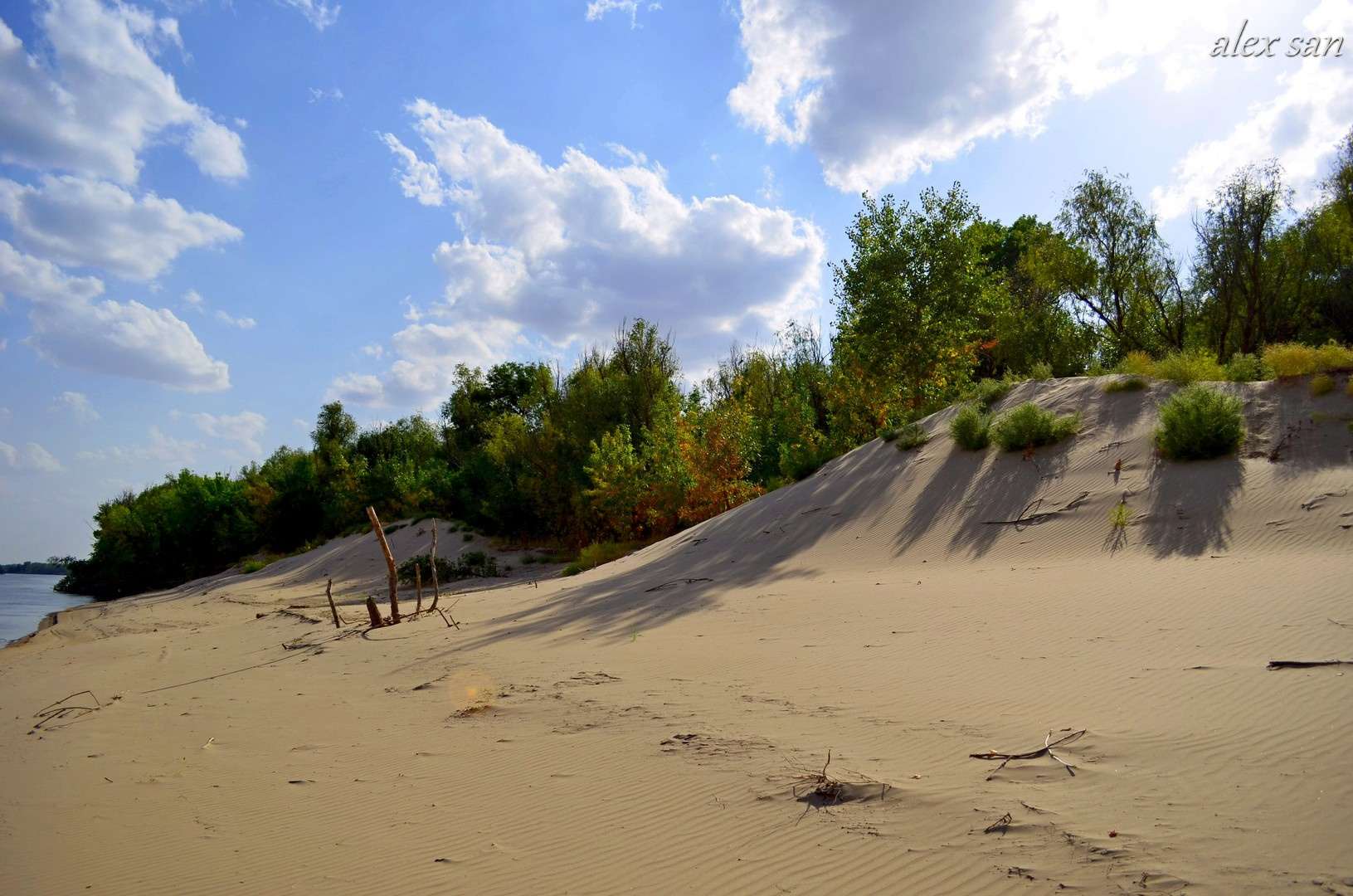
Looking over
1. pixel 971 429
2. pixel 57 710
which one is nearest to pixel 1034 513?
pixel 971 429

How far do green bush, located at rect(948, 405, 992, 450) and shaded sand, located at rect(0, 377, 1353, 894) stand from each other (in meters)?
2.76

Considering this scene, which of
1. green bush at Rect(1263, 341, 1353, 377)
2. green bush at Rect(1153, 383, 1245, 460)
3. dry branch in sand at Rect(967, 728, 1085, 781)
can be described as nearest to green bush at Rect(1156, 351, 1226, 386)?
green bush at Rect(1263, 341, 1353, 377)

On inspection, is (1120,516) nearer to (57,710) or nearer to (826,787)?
(826,787)

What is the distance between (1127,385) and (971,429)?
3.22 metres

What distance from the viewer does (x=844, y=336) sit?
23.2 meters

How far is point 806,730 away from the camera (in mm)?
5160

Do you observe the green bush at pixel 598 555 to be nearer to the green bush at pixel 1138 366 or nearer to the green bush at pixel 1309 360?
the green bush at pixel 1138 366

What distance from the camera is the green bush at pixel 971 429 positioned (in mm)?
15180

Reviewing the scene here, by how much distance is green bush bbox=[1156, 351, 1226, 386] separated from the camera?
1500 centimetres

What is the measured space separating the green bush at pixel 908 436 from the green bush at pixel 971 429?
3.29 feet

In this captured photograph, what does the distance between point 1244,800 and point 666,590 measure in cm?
945

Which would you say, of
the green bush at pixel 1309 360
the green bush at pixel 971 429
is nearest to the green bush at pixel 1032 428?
the green bush at pixel 971 429

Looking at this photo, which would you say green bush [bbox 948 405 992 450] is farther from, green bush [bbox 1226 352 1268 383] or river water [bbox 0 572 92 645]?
river water [bbox 0 572 92 645]

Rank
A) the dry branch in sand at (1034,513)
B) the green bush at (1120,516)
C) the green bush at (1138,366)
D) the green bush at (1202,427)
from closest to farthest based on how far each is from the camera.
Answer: the green bush at (1120,516), the green bush at (1202,427), the dry branch in sand at (1034,513), the green bush at (1138,366)
